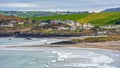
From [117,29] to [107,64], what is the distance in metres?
80.8

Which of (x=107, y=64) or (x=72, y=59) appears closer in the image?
(x=107, y=64)

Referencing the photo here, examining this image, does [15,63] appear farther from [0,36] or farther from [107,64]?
[0,36]

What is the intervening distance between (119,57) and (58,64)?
1110 centimetres

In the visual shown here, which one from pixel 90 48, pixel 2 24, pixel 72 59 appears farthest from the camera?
pixel 2 24

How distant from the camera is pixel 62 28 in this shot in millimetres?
146500

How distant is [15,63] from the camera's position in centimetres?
5903

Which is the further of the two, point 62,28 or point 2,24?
point 2,24

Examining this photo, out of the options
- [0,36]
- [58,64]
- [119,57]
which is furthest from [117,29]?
[58,64]

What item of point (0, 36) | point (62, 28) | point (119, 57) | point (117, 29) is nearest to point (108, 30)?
point (117, 29)

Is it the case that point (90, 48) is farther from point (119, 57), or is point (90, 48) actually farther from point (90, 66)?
point (90, 66)

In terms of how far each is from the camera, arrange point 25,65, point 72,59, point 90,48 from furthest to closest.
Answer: point 90,48
point 72,59
point 25,65

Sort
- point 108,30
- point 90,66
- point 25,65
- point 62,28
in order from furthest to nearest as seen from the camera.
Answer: point 62,28
point 108,30
point 25,65
point 90,66

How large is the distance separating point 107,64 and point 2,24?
124415 mm

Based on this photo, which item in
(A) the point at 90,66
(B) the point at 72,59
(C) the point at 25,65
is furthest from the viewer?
(B) the point at 72,59
